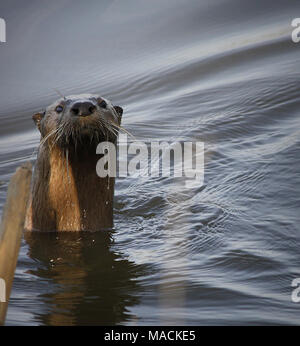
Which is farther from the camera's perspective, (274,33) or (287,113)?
(274,33)

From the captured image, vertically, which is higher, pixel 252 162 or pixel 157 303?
pixel 252 162

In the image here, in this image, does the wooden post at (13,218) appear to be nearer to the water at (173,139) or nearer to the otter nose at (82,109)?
the water at (173,139)

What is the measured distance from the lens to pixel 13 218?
264 cm

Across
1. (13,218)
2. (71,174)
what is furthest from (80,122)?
(13,218)

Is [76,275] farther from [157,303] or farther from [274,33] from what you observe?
[274,33]

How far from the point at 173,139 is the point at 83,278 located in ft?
8.30

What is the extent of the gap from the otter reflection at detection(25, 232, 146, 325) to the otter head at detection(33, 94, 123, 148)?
62 cm

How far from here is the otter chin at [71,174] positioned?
4.35m

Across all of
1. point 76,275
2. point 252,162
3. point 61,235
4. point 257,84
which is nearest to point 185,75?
point 257,84

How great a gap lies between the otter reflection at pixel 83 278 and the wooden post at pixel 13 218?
0.93 m

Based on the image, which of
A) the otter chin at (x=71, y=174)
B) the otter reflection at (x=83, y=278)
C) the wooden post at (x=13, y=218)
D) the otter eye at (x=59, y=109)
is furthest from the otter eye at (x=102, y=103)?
the wooden post at (x=13, y=218)

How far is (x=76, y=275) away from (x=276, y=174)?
1.84 m

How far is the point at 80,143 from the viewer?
14.4ft

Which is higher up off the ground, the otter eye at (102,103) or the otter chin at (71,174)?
the otter eye at (102,103)
